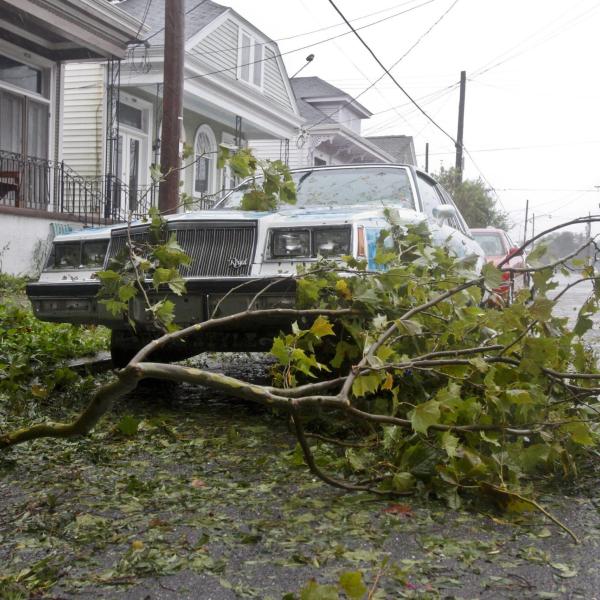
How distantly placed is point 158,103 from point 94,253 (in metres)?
14.4

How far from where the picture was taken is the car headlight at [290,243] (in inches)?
194

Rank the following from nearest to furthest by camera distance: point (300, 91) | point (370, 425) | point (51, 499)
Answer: point (51, 499)
point (370, 425)
point (300, 91)

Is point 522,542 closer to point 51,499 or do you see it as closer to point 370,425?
point 370,425

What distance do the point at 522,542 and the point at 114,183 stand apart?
50.2 ft

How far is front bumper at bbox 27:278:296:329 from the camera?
4703 millimetres

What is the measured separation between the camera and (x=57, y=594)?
2.55 m

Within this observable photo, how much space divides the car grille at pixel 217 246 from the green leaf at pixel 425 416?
2.08 meters

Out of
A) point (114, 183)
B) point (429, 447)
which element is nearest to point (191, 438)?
point (429, 447)

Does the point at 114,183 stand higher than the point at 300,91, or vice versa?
the point at 300,91

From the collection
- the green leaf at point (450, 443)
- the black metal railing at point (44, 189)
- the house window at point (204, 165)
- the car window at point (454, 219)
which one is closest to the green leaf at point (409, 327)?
the green leaf at point (450, 443)

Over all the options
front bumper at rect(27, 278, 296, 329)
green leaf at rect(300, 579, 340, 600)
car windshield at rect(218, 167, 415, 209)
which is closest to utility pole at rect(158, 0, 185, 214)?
car windshield at rect(218, 167, 415, 209)

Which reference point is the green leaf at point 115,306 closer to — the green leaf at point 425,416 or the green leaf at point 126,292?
the green leaf at point 126,292

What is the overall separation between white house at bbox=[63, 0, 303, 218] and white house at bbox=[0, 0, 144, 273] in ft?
3.41

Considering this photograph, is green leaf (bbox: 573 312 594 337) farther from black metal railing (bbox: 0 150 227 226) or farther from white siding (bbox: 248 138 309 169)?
white siding (bbox: 248 138 309 169)
